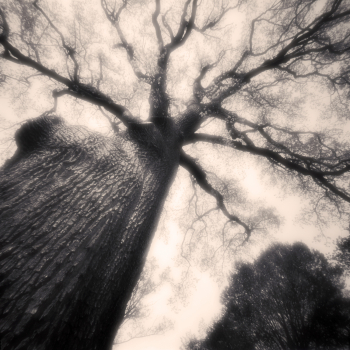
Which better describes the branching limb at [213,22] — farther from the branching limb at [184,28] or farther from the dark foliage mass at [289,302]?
the dark foliage mass at [289,302]

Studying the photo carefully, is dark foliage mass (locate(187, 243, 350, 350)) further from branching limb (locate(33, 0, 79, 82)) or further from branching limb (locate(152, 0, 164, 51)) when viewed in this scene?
branching limb (locate(33, 0, 79, 82))

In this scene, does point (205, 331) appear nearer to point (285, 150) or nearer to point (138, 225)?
point (285, 150)

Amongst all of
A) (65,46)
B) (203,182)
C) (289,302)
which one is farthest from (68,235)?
(289,302)

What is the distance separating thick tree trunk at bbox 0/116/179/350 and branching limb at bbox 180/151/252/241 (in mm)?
3047

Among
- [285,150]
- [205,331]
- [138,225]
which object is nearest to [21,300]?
[138,225]

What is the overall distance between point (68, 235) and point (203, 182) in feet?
15.8

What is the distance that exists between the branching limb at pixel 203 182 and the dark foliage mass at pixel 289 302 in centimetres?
923

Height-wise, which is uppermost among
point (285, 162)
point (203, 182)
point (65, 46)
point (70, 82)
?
point (285, 162)

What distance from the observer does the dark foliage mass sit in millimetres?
11633

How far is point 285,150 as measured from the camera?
551cm

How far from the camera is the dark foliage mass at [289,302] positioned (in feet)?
38.2

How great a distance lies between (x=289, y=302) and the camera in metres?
11.9

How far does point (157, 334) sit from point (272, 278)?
32.1 feet

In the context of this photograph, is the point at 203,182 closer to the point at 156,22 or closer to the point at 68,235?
the point at 68,235
